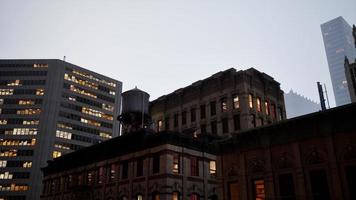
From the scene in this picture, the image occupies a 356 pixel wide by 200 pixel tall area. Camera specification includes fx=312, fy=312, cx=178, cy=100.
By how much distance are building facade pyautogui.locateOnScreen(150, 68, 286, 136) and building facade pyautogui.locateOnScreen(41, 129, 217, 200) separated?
6.28 m

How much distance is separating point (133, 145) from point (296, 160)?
72.5ft

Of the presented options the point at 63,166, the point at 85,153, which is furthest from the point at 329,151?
the point at 63,166

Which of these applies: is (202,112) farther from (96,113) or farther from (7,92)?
(7,92)

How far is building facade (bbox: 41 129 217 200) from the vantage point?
1261 inches

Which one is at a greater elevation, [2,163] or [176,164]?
[2,163]

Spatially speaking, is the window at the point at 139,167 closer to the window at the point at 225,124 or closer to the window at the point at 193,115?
the window at the point at 225,124

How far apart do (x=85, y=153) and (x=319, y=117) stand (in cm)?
3532

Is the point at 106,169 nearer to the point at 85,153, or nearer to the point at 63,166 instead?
the point at 85,153

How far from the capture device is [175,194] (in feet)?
105

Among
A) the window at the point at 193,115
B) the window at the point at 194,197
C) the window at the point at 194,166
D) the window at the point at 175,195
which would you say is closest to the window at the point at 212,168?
the window at the point at 194,166

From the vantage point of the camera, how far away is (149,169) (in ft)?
109

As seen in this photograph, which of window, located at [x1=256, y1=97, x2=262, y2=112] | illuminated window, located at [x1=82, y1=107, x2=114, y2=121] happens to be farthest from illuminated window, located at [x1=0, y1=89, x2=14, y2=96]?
window, located at [x1=256, y1=97, x2=262, y2=112]

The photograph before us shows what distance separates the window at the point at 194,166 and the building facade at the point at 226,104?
7.60 m

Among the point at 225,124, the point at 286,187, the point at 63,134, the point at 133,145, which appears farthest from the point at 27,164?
the point at 286,187
